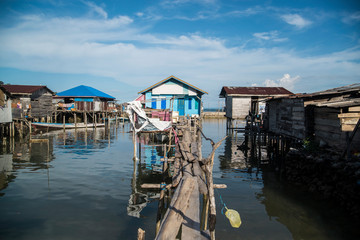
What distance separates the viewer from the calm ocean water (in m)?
7.52

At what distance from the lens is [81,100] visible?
41281 millimetres

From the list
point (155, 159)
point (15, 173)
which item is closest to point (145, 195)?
point (155, 159)

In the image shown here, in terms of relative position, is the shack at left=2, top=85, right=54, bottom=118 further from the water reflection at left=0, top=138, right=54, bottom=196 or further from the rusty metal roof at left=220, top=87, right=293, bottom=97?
the rusty metal roof at left=220, top=87, right=293, bottom=97

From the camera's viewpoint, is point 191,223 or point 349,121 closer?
point 191,223

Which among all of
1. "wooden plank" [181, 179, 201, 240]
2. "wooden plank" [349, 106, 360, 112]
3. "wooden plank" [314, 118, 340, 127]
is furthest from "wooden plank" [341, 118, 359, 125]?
"wooden plank" [181, 179, 201, 240]

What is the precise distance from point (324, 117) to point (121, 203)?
34.9 ft

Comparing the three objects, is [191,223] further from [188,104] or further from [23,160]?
[188,104]

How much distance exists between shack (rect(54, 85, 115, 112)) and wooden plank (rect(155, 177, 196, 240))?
122ft

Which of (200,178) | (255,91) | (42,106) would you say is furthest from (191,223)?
(42,106)

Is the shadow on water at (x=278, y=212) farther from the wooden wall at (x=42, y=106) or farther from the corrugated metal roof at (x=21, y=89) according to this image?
the corrugated metal roof at (x=21, y=89)

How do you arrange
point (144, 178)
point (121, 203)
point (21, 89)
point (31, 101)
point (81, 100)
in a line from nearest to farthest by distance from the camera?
point (121, 203) < point (144, 178) < point (31, 101) < point (21, 89) < point (81, 100)

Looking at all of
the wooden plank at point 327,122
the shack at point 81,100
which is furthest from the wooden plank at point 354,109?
the shack at point 81,100

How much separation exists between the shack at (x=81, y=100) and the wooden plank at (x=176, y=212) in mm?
37167

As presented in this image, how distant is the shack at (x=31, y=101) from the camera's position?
30.1 metres
